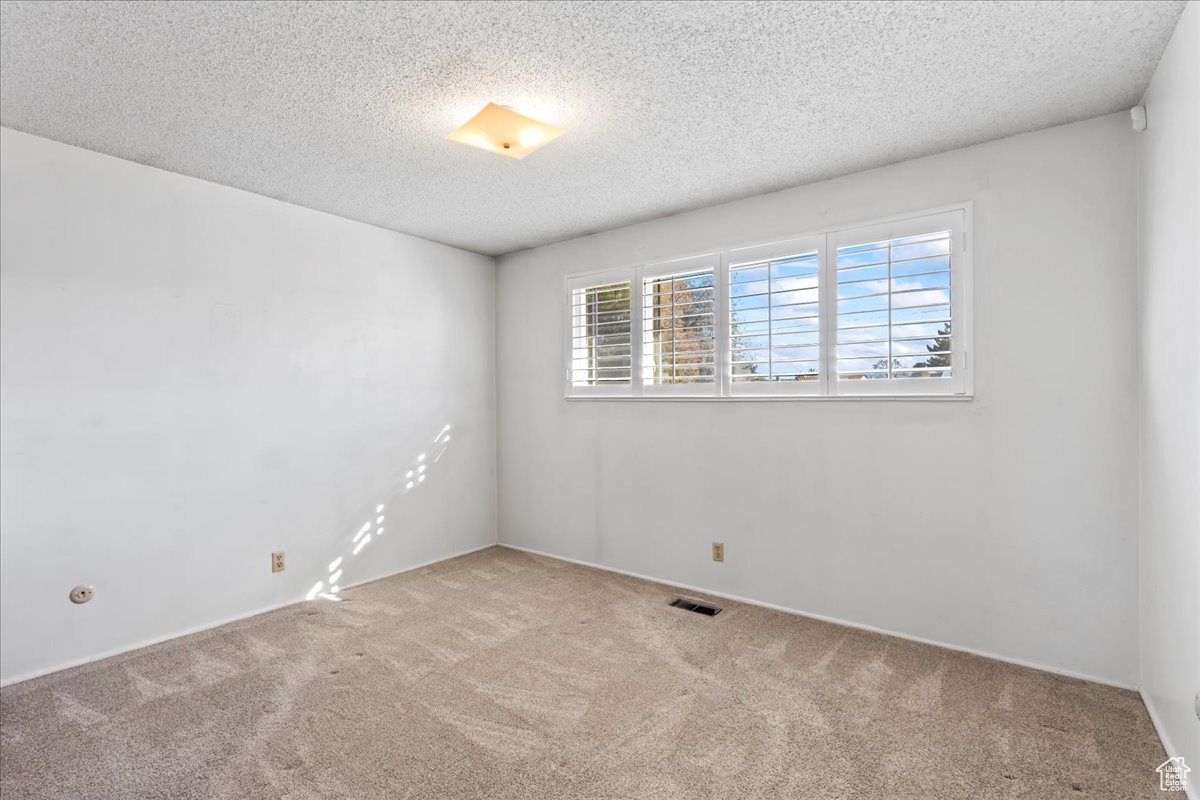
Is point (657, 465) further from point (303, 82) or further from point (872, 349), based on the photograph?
point (303, 82)

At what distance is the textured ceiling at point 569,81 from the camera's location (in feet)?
5.94

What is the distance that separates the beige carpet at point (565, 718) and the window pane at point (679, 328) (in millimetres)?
1513

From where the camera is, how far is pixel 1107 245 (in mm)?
2424

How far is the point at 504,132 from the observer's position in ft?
7.59

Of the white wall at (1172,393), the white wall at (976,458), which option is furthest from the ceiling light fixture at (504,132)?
the white wall at (1172,393)

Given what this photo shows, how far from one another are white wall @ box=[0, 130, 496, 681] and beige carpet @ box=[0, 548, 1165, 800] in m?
0.35

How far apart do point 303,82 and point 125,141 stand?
117cm

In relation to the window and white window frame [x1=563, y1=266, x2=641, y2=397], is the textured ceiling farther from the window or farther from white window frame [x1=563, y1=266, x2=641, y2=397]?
white window frame [x1=563, y1=266, x2=641, y2=397]

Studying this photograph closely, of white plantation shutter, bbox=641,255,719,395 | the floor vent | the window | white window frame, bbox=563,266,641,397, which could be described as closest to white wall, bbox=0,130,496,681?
white window frame, bbox=563,266,641,397

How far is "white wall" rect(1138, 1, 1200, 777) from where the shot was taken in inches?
68.0

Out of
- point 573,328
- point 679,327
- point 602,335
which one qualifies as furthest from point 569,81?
point 573,328

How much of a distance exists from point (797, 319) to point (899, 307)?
1.70 ft

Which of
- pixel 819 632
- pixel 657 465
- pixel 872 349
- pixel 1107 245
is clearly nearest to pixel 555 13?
pixel 872 349

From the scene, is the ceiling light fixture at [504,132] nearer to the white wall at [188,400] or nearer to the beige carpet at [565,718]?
the white wall at [188,400]
